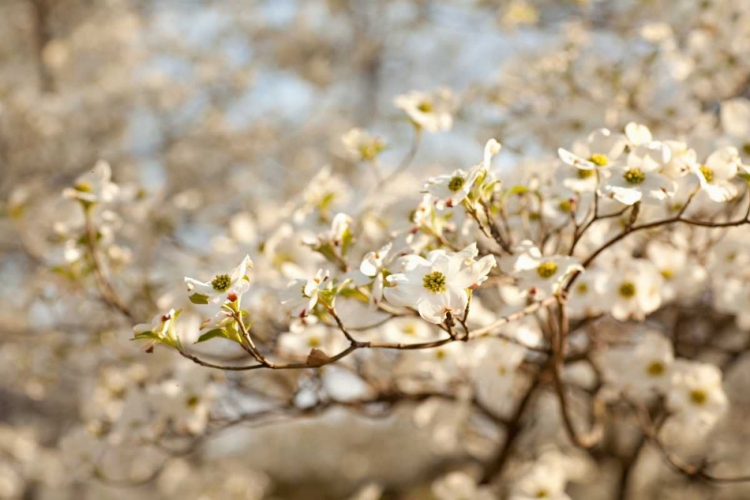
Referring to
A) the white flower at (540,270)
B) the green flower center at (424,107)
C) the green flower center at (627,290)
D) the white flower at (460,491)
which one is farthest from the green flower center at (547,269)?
the white flower at (460,491)

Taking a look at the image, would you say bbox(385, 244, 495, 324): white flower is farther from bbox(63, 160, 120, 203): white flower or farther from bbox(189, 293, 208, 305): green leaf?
bbox(63, 160, 120, 203): white flower

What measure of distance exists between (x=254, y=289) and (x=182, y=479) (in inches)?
92.8

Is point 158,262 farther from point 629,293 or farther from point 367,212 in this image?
point 629,293

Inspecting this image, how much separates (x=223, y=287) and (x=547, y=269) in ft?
1.76

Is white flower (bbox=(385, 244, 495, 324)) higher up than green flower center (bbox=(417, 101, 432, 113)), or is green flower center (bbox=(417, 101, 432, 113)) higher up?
green flower center (bbox=(417, 101, 432, 113))

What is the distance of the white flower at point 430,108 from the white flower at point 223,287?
890mm

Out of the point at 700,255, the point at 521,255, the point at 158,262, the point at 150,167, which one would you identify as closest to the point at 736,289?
the point at 700,255

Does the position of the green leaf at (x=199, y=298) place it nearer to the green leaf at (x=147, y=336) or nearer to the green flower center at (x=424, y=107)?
the green leaf at (x=147, y=336)

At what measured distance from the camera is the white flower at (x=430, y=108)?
69.8 inches

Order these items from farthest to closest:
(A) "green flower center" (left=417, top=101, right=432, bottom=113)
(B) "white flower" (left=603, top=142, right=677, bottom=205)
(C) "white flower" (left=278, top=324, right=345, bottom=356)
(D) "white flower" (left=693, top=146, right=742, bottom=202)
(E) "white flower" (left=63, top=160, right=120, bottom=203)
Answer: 1. (A) "green flower center" (left=417, top=101, right=432, bottom=113)
2. (C) "white flower" (left=278, top=324, right=345, bottom=356)
3. (E) "white flower" (left=63, top=160, right=120, bottom=203)
4. (D) "white flower" (left=693, top=146, right=742, bottom=202)
5. (B) "white flower" (left=603, top=142, right=677, bottom=205)

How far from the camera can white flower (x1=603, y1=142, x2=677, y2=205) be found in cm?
108

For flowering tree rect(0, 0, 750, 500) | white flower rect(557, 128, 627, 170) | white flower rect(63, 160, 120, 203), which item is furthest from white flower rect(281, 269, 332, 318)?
white flower rect(63, 160, 120, 203)

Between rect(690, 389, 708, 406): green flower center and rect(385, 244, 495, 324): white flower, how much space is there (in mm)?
927

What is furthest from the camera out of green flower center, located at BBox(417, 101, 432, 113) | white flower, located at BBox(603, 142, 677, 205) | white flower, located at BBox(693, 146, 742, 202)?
green flower center, located at BBox(417, 101, 432, 113)
